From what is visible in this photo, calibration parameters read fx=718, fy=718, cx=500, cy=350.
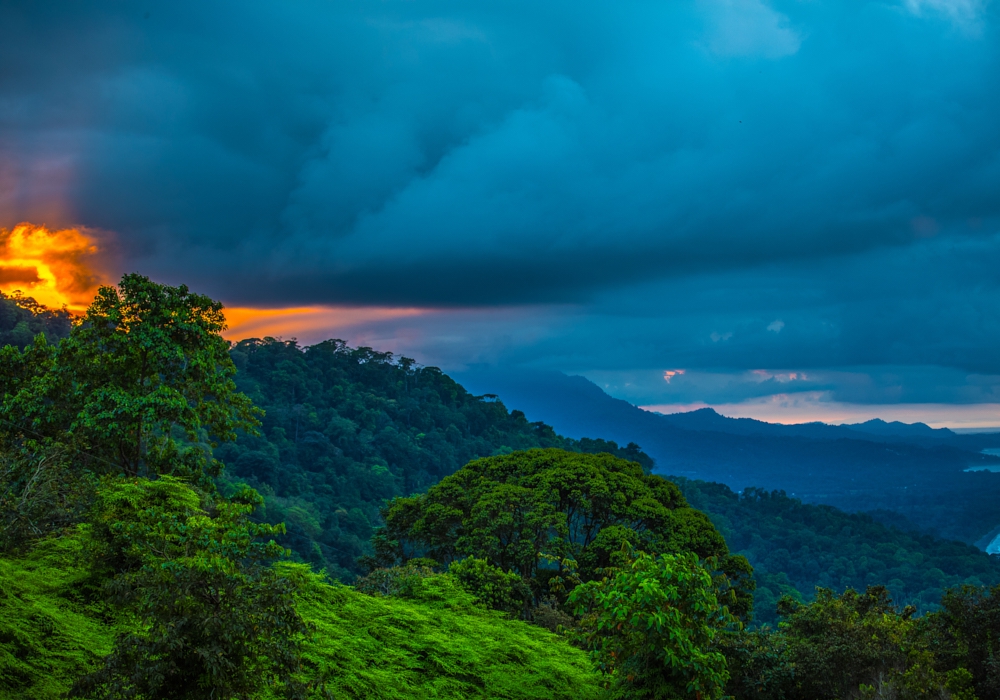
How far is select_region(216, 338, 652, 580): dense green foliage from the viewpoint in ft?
184

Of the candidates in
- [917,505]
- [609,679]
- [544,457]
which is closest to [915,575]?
[544,457]

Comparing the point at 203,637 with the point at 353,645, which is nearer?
the point at 203,637

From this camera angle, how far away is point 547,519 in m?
22.4

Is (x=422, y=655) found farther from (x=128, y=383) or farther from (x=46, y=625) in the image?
(x=128, y=383)

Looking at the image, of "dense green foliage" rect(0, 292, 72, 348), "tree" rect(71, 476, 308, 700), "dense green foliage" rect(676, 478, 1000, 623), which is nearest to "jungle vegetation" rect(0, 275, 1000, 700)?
"tree" rect(71, 476, 308, 700)

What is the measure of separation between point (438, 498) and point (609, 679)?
16.8m

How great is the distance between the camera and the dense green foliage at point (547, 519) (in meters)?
22.1

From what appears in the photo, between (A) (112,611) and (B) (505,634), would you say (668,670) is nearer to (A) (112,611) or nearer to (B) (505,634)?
(B) (505,634)

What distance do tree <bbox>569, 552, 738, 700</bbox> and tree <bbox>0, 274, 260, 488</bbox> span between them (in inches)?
426

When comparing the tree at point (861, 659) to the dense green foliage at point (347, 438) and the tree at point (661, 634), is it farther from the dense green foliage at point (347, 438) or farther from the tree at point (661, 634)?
the dense green foliage at point (347, 438)

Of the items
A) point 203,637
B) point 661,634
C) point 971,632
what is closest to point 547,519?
point 971,632

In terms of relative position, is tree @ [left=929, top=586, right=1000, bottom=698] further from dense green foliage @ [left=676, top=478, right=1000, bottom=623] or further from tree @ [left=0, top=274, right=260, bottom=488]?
dense green foliage @ [left=676, top=478, right=1000, bottom=623]

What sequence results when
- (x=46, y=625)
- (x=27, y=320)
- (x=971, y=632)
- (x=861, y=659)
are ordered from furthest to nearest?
(x=27, y=320) < (x=861, y=659) < (x=971, y=632) < (x=46, y=625)

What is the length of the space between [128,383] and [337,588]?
7.63 metres
